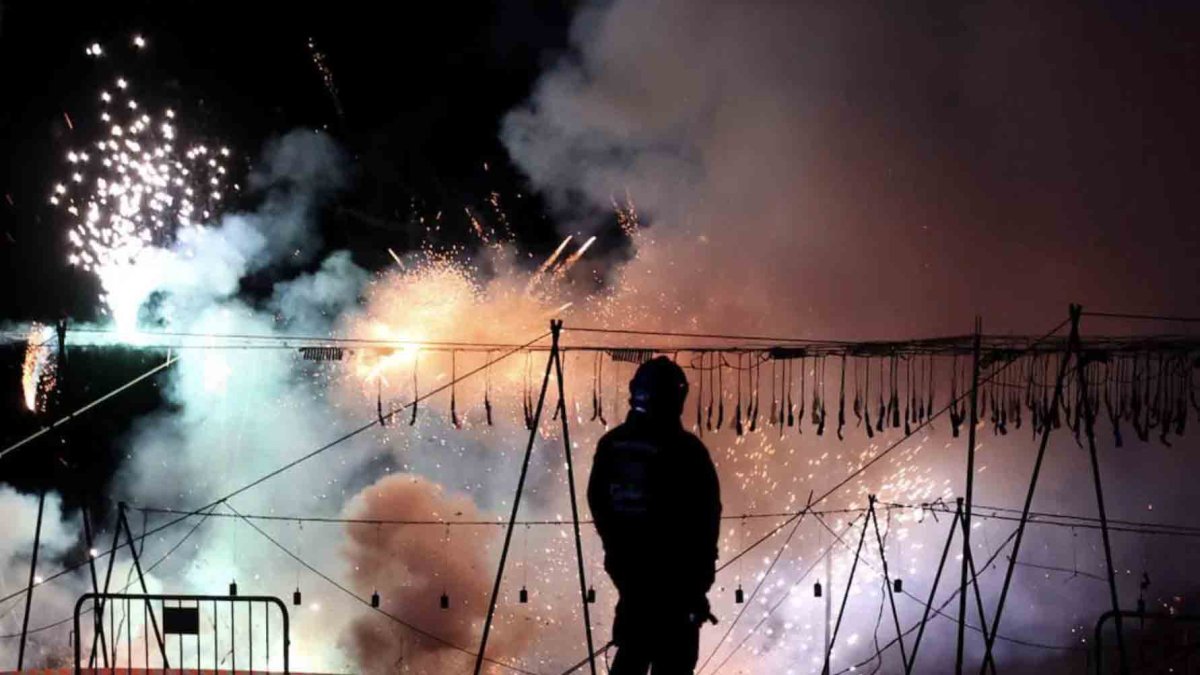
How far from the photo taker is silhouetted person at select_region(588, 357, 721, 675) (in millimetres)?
4336

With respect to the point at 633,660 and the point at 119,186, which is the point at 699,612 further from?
the point at 119,186

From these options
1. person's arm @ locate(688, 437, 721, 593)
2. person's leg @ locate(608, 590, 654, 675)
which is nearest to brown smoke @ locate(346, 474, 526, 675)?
person's leg @ locate(608, 590, 654, 675)

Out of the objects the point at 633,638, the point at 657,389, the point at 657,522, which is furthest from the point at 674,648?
the point at 657,389

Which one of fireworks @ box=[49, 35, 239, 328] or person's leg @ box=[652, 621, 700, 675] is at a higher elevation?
fireworks @ box=[49, 35, 239, 328]

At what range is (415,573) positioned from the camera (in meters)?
23.5

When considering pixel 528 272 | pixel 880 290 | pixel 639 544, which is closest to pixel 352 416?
pixel 528 272

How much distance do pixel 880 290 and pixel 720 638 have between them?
37.2 ft

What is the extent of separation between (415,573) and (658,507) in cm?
2066

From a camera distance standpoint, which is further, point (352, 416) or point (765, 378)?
point (352, 416)

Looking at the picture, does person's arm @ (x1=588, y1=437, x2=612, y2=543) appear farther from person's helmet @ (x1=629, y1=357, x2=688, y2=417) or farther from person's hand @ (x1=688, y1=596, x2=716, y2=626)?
person's hand @ (x1=688, y1=596, x2=716, y2=626)

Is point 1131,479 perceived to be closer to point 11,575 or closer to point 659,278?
point 659,278

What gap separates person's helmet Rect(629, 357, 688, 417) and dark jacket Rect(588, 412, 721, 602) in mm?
52

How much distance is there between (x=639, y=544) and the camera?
4.43 metres

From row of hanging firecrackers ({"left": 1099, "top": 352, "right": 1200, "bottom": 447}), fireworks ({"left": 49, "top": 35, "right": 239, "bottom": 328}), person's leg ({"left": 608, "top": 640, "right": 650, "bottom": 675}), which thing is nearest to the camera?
person's leg ({"left": 608, "top": 640, "right": 650, "bottom": 675})
